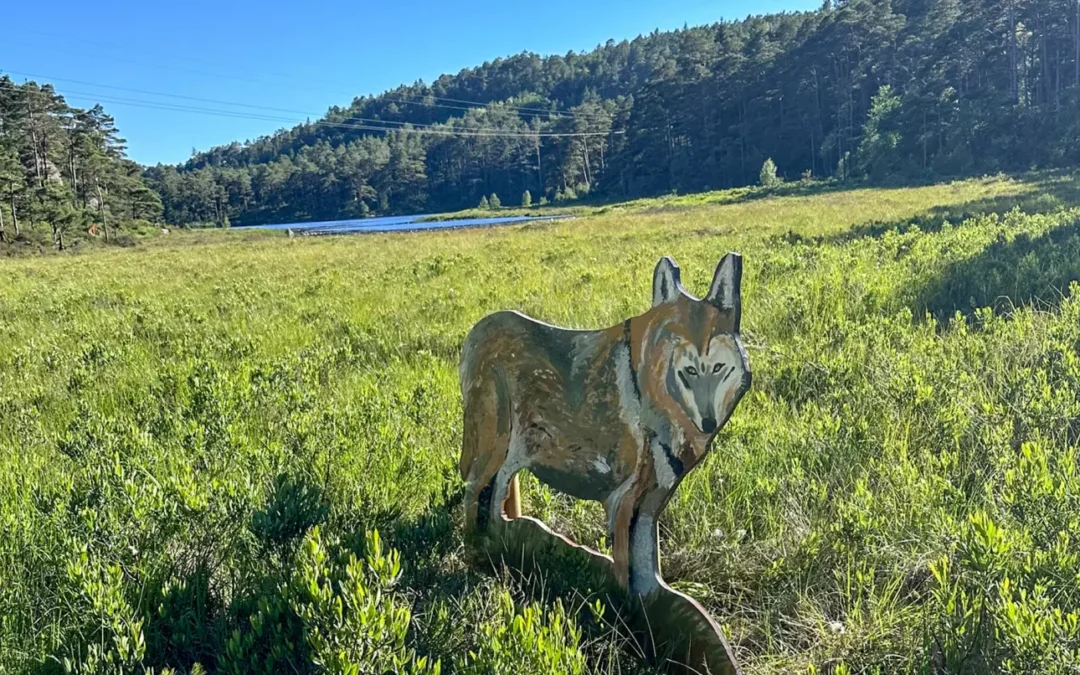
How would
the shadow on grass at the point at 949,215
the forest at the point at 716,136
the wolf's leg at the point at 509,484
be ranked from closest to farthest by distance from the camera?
1. the wolf's leg at the point at 509,484
2. the shadow on grass at the point at 949,215
3. the forest at the point at 716,136

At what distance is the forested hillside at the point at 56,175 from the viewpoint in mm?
42312

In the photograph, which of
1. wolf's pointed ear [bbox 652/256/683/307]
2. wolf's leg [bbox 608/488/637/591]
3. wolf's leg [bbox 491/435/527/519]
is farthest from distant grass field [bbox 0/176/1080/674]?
wolf's pointed ear [bbox 652/256/683/307]

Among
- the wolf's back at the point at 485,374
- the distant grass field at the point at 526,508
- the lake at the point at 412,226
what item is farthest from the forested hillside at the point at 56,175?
the wolf's back at the point at 485,374

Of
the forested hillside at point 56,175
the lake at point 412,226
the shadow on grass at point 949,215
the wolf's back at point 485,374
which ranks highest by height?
the forested hillside at point 56,175

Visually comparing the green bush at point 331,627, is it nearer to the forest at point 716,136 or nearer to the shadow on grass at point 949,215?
the shadow on grass at point 949,215

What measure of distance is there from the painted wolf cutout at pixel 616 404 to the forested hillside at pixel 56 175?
47.9 m

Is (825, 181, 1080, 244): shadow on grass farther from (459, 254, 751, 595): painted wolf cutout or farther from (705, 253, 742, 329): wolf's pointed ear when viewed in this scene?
(705, 253, 742, 329): wolf's pointed ear

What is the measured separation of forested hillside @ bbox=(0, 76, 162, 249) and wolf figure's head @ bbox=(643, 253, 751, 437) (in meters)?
48.6

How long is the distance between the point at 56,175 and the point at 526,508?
239 ft

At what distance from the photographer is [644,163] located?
94500mm

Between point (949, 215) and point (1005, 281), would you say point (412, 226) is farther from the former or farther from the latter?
point (1005, 281)

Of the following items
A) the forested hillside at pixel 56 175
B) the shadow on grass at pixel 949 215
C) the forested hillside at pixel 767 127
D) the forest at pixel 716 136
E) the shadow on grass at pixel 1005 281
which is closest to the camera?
the shadow on grass at pixel 1005 281

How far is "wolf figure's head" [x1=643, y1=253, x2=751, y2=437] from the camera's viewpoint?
2014 mm

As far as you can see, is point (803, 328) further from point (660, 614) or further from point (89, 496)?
point (89, 496)
